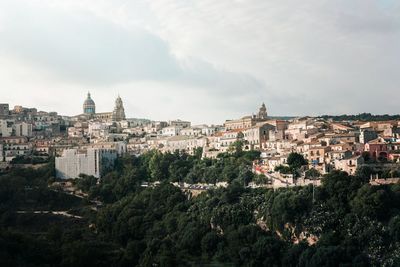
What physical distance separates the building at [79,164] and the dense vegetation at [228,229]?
29.2ft

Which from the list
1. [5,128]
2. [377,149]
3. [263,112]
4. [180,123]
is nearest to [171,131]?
[180,123]

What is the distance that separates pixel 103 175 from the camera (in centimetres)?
4897

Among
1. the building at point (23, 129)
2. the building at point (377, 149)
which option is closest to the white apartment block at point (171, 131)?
the building at point (23, 129)

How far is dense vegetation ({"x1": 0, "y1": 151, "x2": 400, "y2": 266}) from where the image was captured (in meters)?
27.6

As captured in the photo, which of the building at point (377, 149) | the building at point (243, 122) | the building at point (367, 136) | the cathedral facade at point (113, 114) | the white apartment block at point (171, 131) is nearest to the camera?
the building at point (377, 149)

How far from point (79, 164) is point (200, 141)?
882cm

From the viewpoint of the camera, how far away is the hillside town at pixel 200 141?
3703 cm

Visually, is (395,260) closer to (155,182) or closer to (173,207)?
(173,207)

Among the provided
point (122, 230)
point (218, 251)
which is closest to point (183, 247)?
point (218, 251)

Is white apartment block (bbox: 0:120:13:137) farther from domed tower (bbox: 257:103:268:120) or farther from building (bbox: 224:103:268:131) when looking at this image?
domed tower (bbox: 257:103:268:120)

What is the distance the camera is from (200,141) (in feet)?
172

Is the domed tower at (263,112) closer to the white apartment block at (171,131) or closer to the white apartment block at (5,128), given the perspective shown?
the white apartment block at (171,131)

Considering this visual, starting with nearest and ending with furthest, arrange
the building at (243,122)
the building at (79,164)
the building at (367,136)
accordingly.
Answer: the building at (367,136)
the building at (79,164)
the building at (243,122)

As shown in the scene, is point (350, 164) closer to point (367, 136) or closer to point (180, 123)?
point (367, 136)
